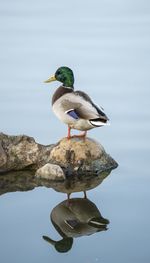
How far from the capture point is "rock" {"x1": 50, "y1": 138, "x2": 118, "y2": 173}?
8062mm

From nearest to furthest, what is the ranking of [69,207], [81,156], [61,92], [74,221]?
[74,221], [69,207], [81,156], [61,92]

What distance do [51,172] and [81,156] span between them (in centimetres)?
43

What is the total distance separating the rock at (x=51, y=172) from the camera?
25.6 feet

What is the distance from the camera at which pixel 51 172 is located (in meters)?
7.82

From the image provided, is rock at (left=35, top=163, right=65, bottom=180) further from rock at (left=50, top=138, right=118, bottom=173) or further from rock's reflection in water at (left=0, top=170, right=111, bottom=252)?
rock at (left=50, top=138, right=118, bottom=173)

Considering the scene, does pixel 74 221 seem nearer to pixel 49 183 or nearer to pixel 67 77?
pixel 49 183

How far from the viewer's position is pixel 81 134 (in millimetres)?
8320

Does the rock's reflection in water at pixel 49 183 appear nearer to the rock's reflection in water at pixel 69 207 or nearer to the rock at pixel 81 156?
the rock's reflection in water at pixel 69 207

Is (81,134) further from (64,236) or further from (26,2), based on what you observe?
(26,2)

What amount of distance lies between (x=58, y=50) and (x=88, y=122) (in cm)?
521

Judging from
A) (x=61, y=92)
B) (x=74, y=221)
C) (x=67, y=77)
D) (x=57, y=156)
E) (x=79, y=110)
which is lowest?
(x=74, y=221)

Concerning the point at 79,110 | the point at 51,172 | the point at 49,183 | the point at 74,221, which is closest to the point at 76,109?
the point at 79,110

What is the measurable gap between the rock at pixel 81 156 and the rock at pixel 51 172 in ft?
0.66

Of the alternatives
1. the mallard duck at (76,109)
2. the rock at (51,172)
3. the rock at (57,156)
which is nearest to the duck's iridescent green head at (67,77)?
the mallard duck at (76,109)
